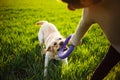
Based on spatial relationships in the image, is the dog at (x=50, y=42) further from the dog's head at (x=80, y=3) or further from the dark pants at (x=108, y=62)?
the dog's head at (x=80, y=3)

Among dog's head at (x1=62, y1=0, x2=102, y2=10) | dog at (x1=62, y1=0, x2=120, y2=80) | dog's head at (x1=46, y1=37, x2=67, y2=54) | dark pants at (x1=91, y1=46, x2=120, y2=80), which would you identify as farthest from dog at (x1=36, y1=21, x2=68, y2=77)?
dog's head at (x1=62, y1=0, x2=102, y2=10)

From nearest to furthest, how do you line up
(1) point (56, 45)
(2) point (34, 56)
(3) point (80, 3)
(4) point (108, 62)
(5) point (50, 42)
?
(3) point (80, 3), (4) point (108, 62), (1) point (56, 45), (5) point (50, 42), (2) point (34, 56)

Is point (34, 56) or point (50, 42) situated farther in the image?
point (34, 56)

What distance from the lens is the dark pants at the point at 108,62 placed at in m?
2.33

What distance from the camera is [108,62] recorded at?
2.37 metres

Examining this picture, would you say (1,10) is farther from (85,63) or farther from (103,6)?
(103,6)

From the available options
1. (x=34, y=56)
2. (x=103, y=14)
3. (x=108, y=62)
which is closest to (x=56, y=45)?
(x=34, y=56)

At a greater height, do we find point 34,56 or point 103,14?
point 103,14

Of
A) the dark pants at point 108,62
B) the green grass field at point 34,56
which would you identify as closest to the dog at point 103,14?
the dark pants at point 108,62

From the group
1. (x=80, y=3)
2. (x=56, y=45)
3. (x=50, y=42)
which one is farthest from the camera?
(x=50, y=42)

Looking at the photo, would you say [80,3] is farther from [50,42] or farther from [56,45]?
[50,42]

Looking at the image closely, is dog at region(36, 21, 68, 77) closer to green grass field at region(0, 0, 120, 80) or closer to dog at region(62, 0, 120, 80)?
green grass field at region(0, 0, 120, 80)

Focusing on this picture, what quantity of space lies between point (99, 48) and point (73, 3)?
197 cm

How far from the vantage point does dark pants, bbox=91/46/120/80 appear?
2326 millimetres
